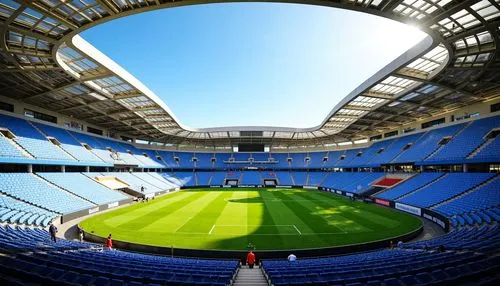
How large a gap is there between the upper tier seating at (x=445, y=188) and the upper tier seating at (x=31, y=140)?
146 ft

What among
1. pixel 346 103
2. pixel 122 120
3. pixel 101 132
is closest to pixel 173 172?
pixel 101 132

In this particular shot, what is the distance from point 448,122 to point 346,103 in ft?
56.9

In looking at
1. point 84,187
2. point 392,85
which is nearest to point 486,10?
point 392,85

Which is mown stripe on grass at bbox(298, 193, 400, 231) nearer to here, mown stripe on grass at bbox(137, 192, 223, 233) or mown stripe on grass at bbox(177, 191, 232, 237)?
mown stripe on grass at bbox(177, 191, 232, 237)

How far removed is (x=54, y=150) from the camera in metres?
35.2

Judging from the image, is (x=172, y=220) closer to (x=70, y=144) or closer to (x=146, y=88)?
(x=146, y=88)

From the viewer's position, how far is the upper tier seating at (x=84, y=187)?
110 ft

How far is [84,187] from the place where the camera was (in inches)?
1433

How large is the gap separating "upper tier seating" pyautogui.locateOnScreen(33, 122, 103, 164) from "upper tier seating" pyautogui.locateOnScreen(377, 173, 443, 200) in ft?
144

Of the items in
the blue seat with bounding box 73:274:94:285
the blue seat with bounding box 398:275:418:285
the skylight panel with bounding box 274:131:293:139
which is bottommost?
the blue seat with bounding box 398:275:418:285

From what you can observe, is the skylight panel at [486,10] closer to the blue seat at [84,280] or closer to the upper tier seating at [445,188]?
the upper tier seating at [445,188]

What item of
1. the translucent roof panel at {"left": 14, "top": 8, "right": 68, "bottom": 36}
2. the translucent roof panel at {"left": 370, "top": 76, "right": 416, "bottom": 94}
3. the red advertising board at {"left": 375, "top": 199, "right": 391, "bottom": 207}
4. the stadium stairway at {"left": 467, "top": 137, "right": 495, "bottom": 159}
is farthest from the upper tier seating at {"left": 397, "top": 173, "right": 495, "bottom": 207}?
the translucent roof panel at {"left": 14, "top": 8, "right": 68, "bottom": 36}

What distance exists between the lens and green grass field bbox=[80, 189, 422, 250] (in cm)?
2188

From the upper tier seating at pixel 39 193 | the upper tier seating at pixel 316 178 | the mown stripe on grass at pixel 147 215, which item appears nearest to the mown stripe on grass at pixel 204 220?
the mown stripe on grass at pixel 147 215
